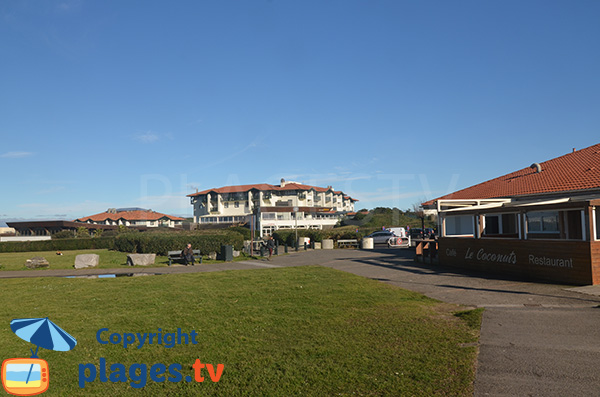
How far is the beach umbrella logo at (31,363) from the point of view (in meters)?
4.15

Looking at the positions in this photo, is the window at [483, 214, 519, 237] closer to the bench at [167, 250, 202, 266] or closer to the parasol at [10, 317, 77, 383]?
the bench at [167, 250, 202, 266]

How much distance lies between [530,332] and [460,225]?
22.3 meters

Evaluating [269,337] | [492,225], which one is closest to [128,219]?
[492,225]

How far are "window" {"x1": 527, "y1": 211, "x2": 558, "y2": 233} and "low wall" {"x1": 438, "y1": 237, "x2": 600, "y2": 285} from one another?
6.18 metres

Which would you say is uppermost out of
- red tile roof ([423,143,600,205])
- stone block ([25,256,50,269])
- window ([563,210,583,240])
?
red tile roof ([423,143,600,205])

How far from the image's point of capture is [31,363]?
13.9 ft

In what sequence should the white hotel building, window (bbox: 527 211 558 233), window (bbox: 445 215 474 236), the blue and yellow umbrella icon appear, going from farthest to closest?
1. the white hotel building
2. window (bbox: 445 215 474 236)
3. window (bbox: 527 211 558 233)
4. the blue and yellow umbrella icon

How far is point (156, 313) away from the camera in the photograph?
9922 millimetres

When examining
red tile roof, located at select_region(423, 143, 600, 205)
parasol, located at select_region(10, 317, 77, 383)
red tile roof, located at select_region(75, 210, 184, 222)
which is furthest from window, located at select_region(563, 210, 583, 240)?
red tile roof, located at select_region(75, 210, 184, 222)

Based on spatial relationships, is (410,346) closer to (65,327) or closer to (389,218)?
(65,327)

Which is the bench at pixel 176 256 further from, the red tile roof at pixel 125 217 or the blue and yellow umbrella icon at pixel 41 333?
the red tile roof at pixel 125 217

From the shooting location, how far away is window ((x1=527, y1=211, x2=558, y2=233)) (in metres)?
21.9

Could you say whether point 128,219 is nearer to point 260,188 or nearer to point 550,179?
point 260,188

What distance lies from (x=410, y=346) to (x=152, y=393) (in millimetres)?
3876
